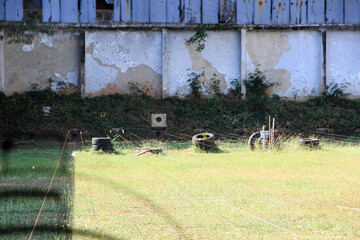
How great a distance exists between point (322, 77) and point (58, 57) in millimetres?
10299

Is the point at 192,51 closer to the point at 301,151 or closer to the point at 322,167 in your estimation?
the point at 301,151

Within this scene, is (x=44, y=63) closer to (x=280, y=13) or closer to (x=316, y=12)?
(x=280, y=13)

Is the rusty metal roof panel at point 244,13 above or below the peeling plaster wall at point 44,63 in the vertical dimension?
above

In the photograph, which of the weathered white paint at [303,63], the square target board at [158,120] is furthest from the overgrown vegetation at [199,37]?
the square target board at [158,120]

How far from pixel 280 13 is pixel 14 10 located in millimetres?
10133

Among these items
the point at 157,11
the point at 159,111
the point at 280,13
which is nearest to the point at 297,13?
the point at 280,13

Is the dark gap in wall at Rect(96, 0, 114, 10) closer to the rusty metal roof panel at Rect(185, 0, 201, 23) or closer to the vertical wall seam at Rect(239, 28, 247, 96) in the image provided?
the rusty metal roof panel at Rect(185, 0, 201, 23)

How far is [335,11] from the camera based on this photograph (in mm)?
18016

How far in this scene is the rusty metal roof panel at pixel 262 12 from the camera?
17.8m

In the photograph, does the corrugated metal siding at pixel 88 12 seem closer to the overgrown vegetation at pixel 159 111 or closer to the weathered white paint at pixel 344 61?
the overgrown vegetation at pixel 159 111

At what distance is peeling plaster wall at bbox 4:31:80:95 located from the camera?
54.5 ft

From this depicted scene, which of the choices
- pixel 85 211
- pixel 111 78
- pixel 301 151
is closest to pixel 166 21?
pixel 111 78

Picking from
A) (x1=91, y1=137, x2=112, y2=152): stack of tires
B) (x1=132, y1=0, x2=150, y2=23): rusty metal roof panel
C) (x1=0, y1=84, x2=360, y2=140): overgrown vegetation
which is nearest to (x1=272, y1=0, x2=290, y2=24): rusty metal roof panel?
(x1=0, y1=84, x2=360, y2=140): overgrown vegetation

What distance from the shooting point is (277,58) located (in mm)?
17906
